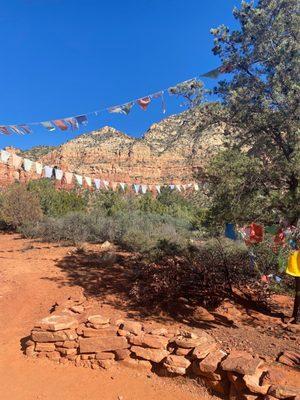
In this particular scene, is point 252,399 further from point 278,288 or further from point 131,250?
point 131,250

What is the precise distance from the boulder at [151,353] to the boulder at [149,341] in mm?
64

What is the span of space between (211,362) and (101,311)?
3466 mm

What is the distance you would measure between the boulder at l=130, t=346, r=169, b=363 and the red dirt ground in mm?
223

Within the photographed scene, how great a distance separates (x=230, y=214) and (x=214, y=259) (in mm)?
1928

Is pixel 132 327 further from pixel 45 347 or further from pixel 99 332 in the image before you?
pixel 45 347

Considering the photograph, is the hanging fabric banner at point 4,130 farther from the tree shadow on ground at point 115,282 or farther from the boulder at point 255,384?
the boulder at point 255,384

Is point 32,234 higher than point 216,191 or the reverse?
the reverse

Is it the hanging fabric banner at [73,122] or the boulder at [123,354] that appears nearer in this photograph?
the boulder at [123,354]

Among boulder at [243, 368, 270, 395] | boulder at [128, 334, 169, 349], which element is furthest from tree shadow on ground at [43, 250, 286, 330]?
boulder at [243, 368, 270, 395]

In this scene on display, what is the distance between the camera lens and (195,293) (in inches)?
350

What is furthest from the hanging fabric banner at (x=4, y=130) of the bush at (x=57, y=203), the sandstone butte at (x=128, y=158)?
the sandstone butte at (x=128, y=158)

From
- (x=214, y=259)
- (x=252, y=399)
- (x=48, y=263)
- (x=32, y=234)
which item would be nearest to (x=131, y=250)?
(x=48, y=263)

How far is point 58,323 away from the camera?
6.50m

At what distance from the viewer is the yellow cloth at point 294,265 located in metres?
5.95
